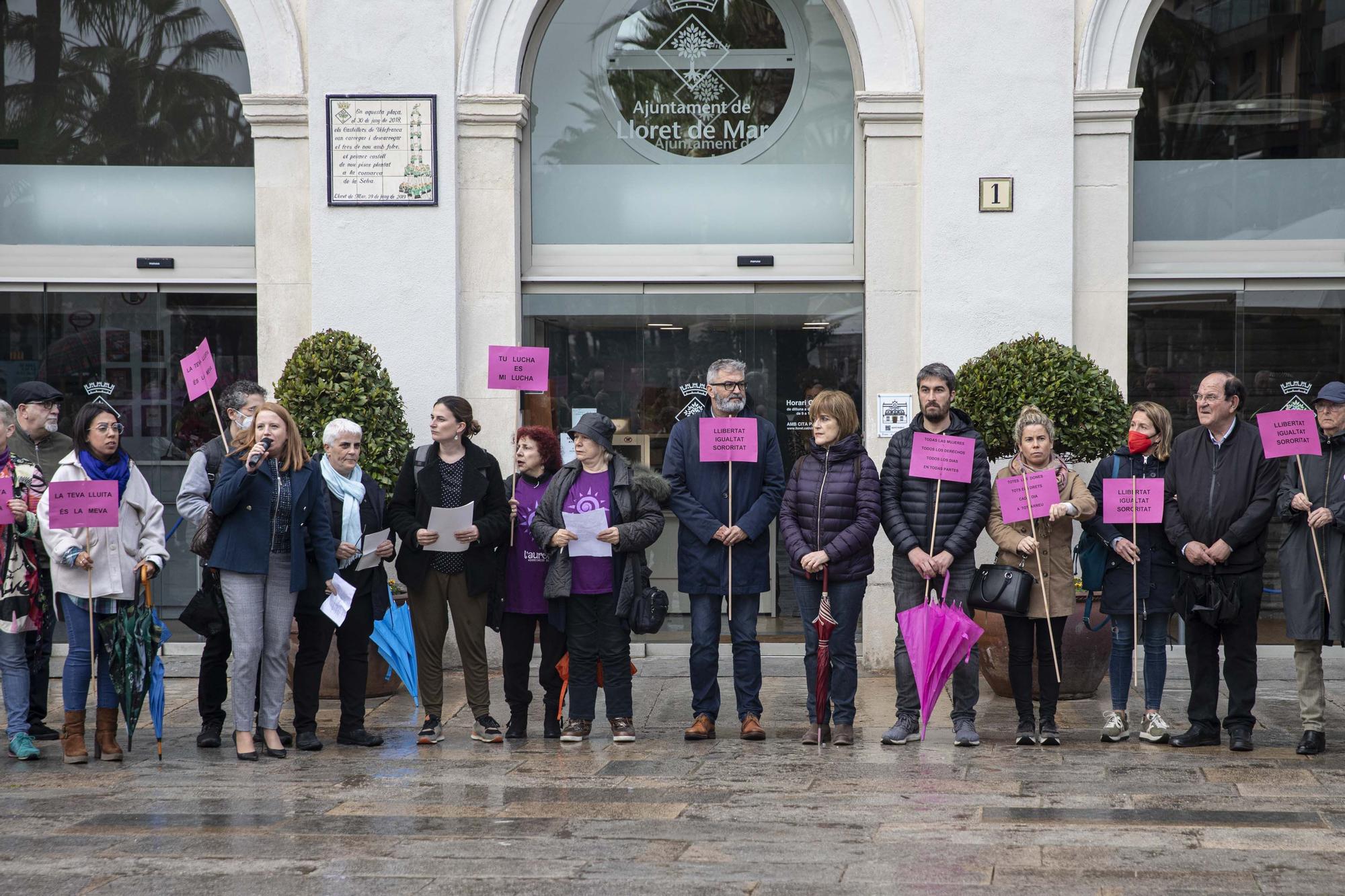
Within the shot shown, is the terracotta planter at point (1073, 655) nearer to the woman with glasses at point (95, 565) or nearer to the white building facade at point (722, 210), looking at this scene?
the white building facade at point (722, 210)

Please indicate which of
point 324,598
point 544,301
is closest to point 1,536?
point 324,598

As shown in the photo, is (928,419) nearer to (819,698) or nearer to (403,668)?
(819,698)

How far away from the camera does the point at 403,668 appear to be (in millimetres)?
8516

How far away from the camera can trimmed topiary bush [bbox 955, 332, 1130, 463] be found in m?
8.98

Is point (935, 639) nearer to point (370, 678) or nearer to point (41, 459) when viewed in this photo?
point (370, 678)

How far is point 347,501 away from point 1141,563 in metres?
4.39

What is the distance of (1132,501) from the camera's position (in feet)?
25.8

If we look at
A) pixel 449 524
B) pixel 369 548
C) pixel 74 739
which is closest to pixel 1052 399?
pixel 449 524

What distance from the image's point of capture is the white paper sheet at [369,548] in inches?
316

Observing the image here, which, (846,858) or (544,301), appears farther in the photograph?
(544,301)

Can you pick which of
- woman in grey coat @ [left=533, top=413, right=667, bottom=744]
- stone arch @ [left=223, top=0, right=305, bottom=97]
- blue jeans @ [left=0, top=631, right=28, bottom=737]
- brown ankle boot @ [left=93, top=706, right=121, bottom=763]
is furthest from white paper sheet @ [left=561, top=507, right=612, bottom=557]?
stone arch @ [left=223, top=0, right=305, bottom=97]

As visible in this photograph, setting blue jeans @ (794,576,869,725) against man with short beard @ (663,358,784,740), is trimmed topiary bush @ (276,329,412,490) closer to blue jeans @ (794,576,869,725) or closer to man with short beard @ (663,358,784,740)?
man with short beard @ (663,358,784,740)

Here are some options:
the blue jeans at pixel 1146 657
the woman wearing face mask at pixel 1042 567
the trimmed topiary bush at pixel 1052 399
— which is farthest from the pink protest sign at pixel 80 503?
the blue jeans at pixel 1146 657

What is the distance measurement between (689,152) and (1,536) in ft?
18.2
